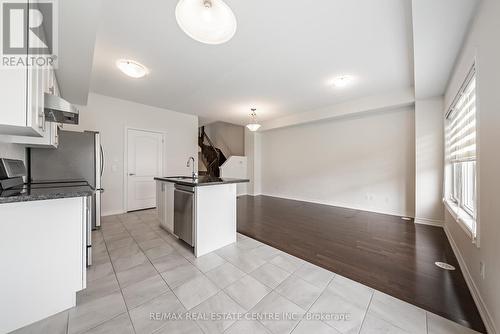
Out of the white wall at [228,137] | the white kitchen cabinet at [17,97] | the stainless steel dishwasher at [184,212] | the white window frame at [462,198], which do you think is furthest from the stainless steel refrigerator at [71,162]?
the white wall at [228,137]

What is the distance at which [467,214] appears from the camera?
7.21 feet

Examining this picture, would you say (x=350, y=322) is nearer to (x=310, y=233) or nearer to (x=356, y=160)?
(x=310, y=233)

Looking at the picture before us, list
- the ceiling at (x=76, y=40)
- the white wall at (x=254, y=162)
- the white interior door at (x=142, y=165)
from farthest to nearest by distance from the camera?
the white wall at (x=254, y=162) → the white interior door at (x=142, y=165) → the ceiling at (x=76, y=40)

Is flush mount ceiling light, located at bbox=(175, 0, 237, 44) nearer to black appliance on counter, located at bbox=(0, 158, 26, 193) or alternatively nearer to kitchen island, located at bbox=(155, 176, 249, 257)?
kitchen island, located at bbox=(155, 176, 249, 257)

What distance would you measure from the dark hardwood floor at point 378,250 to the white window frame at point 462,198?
52 centimetres

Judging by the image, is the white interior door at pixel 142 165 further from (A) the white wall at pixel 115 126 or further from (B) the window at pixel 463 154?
(B) the window at pixel 463 154

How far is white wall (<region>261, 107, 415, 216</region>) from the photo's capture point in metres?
4.02

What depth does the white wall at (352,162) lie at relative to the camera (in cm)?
402

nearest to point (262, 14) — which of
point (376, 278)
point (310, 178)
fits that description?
point (376, 278)

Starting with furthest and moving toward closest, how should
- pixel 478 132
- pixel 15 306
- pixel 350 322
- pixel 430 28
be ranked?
1. pixel 430 28
2. pixel 478 132
3. pixel 350 322
4. pixel 15 306

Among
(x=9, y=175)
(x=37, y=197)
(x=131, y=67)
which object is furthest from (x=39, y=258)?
(x=131, y=67)

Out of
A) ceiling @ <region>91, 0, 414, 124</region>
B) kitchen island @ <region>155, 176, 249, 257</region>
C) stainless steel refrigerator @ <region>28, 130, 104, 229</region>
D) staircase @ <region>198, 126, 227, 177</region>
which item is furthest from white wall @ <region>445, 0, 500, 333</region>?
staircase @ <region>198, 126, 227, 177</region>

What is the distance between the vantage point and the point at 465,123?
213 centimetres

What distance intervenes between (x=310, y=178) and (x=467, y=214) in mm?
3434
